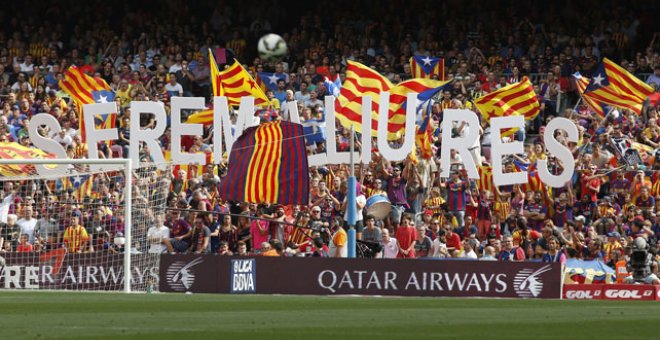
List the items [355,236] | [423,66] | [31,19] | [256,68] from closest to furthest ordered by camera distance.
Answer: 1. [355,236]
2. [423,66]
3. [256,68]
4. [31,19]

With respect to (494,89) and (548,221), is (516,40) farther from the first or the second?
(548,221)

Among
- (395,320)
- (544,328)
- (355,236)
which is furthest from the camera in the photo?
(355,236)

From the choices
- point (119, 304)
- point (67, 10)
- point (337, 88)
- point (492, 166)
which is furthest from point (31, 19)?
point (119, 304)

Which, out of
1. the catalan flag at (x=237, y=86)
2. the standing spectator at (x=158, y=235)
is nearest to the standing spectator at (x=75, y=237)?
the standing spectator at (x=158, y=235)

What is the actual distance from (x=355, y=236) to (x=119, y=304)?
636cm

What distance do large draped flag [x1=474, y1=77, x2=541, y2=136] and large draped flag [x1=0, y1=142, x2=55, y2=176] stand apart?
27.8 feet

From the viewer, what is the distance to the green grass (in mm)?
13773

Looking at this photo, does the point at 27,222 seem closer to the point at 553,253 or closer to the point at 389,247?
the point at 389,247

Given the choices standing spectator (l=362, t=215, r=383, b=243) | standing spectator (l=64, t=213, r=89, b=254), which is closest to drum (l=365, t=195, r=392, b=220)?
standing spectator (l=362, t=215, r=383, b=243)

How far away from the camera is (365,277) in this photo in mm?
22672

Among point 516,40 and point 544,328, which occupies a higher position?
point 516,40

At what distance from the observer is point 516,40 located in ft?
115

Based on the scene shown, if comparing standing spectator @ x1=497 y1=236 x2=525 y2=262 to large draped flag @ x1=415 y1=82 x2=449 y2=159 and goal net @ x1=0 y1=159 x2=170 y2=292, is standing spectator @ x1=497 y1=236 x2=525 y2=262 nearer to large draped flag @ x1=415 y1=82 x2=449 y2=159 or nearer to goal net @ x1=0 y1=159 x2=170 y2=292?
large draped flag @ x1=415 y1=82 x2=449 y2=159

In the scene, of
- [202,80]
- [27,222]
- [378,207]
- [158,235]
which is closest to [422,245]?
[378,207]
